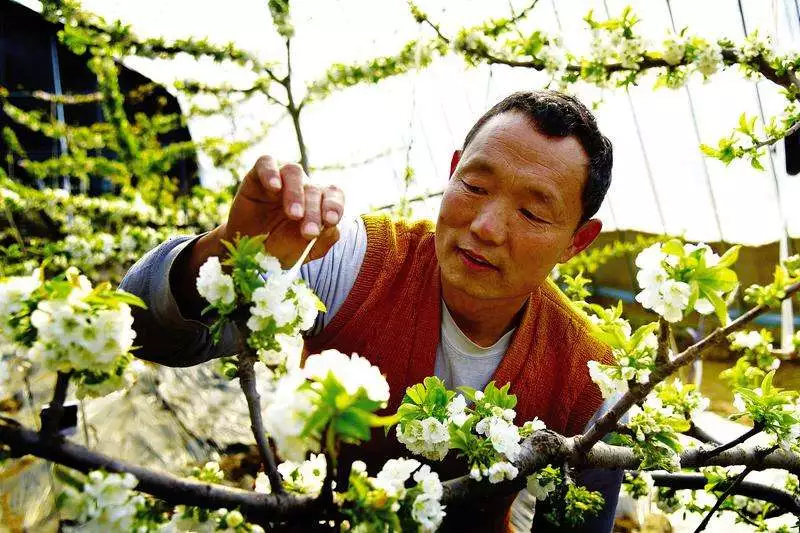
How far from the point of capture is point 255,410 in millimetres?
745

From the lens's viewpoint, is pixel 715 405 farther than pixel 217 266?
Yes

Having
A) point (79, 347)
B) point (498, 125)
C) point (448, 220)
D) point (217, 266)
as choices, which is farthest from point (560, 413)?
point (79, 347)

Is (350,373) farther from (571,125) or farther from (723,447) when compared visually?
(571,125)

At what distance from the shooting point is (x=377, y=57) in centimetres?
354

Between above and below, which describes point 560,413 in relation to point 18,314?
below

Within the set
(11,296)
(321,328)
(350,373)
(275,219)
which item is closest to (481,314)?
(321,328)

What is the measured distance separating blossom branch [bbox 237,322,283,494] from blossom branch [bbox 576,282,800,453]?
1.93ft

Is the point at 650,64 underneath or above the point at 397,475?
above

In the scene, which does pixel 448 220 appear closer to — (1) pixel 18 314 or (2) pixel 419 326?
(2) pixel 419 326

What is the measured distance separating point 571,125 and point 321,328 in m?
0.87

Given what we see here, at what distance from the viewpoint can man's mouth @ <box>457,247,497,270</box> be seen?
1.32m

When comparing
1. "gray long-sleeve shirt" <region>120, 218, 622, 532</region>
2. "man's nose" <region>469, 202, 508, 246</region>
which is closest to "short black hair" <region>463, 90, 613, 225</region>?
"man's nose" <region>469, 202, 508, 246</region>

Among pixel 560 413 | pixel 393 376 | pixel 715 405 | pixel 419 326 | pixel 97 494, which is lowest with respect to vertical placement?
pixel 715 405

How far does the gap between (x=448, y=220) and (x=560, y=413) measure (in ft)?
2.11
